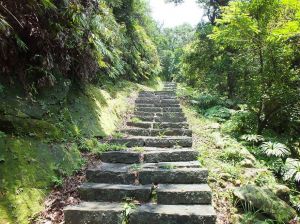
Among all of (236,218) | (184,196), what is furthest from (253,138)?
(184,196)

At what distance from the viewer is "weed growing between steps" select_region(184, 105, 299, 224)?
3959 millimetres

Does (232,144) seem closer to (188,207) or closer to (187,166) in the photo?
(187,166)

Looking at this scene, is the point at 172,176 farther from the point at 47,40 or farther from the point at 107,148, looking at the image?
the point at 47,40

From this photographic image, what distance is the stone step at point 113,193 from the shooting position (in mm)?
4121

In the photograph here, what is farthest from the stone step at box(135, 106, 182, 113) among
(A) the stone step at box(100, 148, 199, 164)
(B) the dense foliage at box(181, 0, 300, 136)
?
(A) the stone step at box(100, 148, 199, 164)

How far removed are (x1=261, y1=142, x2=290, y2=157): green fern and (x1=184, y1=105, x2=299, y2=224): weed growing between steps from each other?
0.35 meters

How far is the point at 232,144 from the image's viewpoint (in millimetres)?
6418

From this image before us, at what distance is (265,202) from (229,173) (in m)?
1.09

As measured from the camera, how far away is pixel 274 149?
6.41 meters

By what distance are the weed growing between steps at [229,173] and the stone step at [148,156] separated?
308 mm

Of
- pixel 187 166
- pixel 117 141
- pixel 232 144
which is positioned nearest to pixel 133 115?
pixel 117 141

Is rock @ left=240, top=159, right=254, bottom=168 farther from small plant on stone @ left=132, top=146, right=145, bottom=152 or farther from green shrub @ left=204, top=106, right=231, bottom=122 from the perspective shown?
green shrub @ left=204, top=106, right=231, bottom=122

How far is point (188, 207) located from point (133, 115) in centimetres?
452

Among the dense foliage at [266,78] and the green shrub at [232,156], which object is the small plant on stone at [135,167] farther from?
the dense foliage at [266,78]
